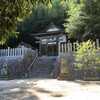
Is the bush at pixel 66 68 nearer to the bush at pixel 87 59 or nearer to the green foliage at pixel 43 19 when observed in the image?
the bush at pixel 87 59

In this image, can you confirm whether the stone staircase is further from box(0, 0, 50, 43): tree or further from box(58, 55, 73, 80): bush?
box(0, 0, 50, 43): tree

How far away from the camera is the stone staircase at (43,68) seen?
28.0 meters

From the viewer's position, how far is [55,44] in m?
39.4

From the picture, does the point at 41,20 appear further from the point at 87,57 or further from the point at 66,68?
the point at 87,57

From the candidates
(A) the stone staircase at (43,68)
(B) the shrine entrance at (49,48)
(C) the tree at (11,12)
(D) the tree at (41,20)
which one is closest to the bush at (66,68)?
(A) the stone staircase at (43,68)

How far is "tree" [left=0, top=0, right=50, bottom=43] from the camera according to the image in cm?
653

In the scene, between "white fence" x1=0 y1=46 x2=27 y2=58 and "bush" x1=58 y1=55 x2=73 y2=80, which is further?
"white fence" x1=0 y1=46 x2=27 y2=58

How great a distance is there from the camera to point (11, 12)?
683 centimetres

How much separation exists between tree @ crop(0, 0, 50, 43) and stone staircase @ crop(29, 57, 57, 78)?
64.8 ft

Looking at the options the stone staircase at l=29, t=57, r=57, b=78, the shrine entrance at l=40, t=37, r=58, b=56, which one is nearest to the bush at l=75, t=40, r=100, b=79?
the stone staircase at l=29, t=57, r=57, b=78

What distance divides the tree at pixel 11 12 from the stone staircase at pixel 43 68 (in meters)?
19.8

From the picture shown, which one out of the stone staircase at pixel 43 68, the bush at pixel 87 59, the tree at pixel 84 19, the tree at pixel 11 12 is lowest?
the stone staircase at pixel 43 68

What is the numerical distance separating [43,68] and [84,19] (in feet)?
20.9

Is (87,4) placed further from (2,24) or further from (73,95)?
(2,24)
